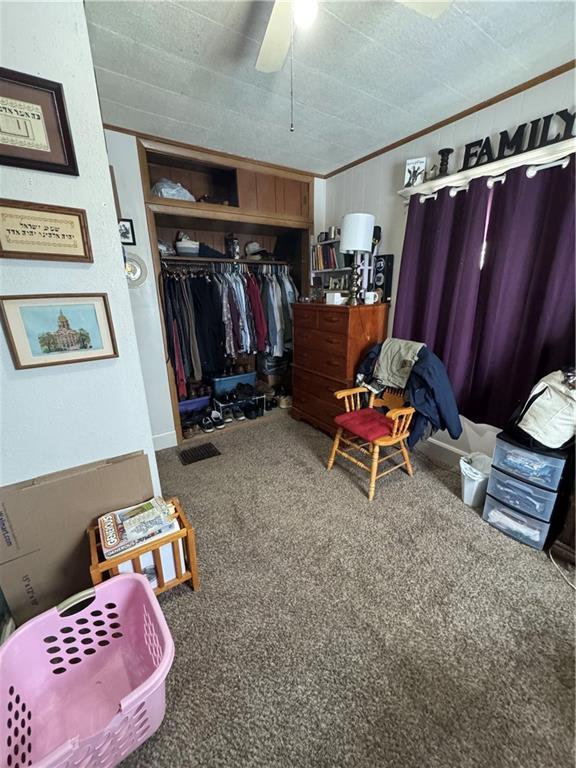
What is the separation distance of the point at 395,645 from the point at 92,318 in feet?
5.73

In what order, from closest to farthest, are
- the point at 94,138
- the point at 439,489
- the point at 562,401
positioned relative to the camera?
the point at 94,138 < the point at 562,401 < the point at 439,489

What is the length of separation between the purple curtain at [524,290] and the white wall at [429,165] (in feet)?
1.01

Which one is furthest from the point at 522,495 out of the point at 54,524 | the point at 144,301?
the point at 144,301

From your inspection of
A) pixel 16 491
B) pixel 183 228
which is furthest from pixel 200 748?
pixel 183 228

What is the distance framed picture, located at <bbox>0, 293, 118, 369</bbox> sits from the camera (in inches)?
40.5

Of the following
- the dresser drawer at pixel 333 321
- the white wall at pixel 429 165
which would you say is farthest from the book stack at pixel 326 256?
the dresser drawer at pixel 333 321

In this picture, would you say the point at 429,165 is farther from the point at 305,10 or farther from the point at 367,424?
the point at 367,424

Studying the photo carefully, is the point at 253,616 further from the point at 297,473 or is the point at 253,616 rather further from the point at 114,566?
the point at 297,473

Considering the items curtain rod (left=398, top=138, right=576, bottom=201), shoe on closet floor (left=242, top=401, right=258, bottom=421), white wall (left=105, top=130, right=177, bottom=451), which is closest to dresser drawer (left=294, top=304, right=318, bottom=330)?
shoe on closet floor (left=242, top=401, right=258, bottom=421)

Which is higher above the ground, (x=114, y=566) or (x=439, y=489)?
(x=114, y=566)

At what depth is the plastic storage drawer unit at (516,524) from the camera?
1565 mm

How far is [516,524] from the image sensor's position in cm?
164

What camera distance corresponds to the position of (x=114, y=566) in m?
1.10

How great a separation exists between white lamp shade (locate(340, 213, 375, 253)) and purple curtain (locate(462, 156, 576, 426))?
0.84 m
